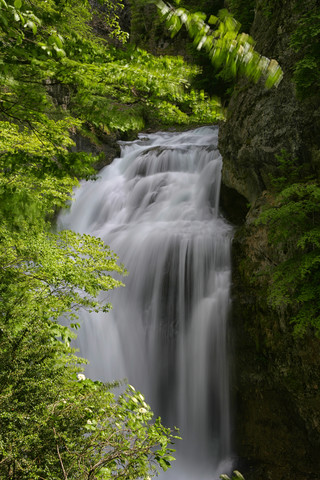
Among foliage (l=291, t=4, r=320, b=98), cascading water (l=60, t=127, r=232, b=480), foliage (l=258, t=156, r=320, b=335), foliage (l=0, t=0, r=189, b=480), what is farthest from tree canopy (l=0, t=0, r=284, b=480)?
foliage (l=291, t=4, r=320, b=98)

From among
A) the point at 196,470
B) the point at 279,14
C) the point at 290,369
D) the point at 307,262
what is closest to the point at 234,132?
the point at 279,14

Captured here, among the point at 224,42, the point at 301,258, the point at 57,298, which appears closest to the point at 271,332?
the point at 301,258

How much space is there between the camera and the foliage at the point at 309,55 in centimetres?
461

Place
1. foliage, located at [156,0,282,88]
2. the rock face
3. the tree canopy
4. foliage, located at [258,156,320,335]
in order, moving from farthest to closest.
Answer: the rock face → foliage, located at [258,156,320,335] → the tree canopy → foliage, located at [156,0,282,88]

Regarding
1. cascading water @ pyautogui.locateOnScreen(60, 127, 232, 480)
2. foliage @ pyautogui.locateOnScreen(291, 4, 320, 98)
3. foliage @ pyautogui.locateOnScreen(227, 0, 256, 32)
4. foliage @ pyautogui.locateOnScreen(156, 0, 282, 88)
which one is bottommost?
cascading water @ pyautogui.locateOnScreen(60, 127, 232, 480)

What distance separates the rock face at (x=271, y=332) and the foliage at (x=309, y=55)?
45cm

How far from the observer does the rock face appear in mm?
4824

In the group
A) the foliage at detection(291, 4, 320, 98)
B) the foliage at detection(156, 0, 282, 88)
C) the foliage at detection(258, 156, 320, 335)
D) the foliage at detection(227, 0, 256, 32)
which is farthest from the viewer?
the foliage at detection(227, 0, 256, 32)

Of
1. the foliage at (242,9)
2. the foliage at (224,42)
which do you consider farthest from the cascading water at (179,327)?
the foliage at (242,9)

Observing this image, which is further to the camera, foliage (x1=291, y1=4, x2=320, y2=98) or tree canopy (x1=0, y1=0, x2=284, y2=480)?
foliage (x1=291, y1=4, x2=320, y2=98)

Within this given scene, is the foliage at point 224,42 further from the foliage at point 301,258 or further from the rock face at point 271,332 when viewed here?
the rock face at point 271,332

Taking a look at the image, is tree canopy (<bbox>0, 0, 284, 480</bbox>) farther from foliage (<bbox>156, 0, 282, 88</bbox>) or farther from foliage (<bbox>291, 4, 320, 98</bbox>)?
foliage (<bbox>291, 4, 320, 98</bbox>)

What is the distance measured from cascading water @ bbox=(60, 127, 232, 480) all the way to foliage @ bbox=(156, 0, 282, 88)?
431cm

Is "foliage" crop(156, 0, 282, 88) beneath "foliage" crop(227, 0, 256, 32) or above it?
beneath
